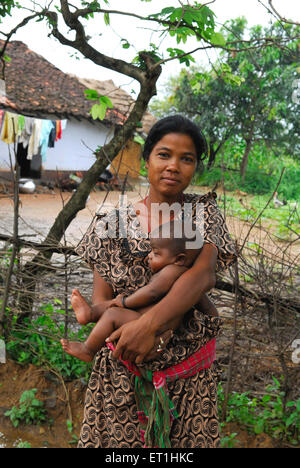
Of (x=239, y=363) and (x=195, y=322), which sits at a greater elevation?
(x=195, y=322)

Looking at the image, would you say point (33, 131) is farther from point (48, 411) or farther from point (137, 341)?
point (137, 341)

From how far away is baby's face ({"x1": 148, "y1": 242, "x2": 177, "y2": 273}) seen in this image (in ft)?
4.66

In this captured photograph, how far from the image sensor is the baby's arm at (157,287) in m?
1.40

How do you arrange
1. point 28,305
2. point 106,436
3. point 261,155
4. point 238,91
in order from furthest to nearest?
1. point 261,155
2. point 238,91
3. point 28,305
4. point 106,436

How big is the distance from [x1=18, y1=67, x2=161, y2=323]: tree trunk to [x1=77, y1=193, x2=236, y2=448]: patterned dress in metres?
1.35

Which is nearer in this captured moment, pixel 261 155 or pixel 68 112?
pixel 68 112

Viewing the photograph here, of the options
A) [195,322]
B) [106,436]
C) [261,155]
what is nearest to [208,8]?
[195,322]

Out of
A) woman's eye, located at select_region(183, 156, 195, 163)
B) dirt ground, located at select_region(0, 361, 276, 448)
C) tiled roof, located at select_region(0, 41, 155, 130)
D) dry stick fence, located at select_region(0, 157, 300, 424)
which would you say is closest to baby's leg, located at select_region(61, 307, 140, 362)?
woman's eye, located at select_region(183, 156, 195, 163)

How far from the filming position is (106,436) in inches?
62.7

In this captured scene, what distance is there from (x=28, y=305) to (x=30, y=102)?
12.0 metres

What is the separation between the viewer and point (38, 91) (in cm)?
1462

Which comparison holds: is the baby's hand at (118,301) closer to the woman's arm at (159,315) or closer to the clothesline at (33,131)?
the woman's arm at (159,315)

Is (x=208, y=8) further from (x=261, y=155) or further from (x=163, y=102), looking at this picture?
(x=163, y=102)

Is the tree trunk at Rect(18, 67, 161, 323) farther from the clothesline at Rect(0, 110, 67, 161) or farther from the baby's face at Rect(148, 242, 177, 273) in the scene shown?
the clothesline at Rect(0, 110, 67, 161)
